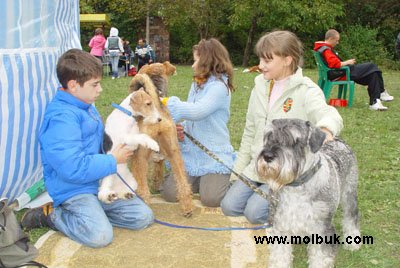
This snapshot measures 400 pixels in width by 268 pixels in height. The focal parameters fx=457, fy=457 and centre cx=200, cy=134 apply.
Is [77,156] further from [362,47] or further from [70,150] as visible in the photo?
[362,47]

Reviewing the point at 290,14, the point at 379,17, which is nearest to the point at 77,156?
the point at 290,14

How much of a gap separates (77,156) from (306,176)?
1.82m

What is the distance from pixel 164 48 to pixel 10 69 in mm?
29846

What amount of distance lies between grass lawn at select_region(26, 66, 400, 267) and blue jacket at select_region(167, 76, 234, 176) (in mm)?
1388

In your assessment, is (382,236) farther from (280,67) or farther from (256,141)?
(280,67)

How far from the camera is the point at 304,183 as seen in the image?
3.22 meters

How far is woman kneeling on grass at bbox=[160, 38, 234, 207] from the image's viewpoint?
15.2 ft

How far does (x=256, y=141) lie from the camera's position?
4.41 metres

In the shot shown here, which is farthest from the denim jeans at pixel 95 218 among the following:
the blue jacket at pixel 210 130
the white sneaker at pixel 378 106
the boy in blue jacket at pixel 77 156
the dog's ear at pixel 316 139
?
the white sneaker at pixel 378 106

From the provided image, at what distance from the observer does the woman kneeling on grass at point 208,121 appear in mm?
4641

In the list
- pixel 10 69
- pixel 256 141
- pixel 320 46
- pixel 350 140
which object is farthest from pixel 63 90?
pixel 320 46

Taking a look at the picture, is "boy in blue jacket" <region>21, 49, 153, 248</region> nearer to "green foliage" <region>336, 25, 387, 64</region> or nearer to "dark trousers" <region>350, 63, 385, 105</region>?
"dark trousers" <region>350, 63, 385, 105</region>

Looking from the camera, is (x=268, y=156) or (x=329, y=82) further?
(x=329, y=82)

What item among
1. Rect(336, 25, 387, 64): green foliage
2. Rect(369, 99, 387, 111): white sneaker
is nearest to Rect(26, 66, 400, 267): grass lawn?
Rect(369, 99, 387, 111): white sneaker
